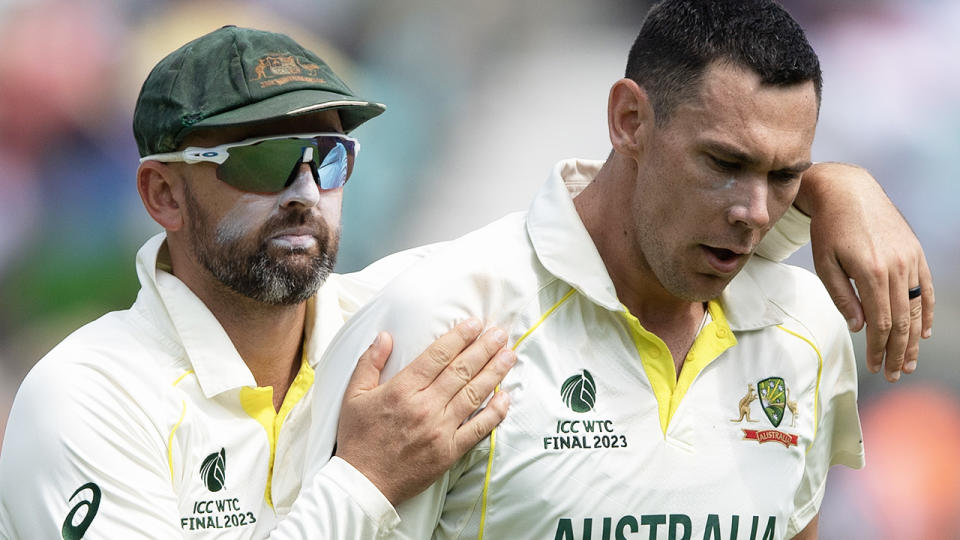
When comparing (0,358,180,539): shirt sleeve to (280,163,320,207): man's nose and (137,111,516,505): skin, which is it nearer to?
(137,111,516,505): skin

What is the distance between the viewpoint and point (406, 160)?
4.80 metres

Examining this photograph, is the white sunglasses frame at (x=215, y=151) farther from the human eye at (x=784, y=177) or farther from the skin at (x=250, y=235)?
the human eye at (x=784, y=177)

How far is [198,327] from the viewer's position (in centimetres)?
294

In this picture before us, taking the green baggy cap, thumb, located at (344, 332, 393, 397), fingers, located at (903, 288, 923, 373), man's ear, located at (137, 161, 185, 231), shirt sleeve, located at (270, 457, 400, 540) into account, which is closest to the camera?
shirt sleeve, located at (270, 457, 400, 540)

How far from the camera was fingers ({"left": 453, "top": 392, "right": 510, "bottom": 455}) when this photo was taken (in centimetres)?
225

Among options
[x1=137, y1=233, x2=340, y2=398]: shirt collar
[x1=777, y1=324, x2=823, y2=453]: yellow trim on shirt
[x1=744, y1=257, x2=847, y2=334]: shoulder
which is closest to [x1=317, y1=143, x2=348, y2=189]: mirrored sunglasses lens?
[x1=137, y1=233, x2=340, y2=398]: shirt collar

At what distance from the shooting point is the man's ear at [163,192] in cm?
316

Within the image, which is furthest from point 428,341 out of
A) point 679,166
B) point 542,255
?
point 679,166

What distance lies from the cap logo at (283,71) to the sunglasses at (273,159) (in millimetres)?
150

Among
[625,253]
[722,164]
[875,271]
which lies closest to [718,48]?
[722,164]

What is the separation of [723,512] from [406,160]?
107 inches

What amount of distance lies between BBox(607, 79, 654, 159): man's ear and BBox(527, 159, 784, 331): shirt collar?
7.1 inches

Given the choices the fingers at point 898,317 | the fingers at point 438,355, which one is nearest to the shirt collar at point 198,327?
the fingers at point 438,355

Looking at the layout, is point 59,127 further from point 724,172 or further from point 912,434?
point 912,434
